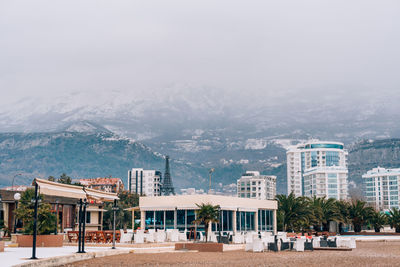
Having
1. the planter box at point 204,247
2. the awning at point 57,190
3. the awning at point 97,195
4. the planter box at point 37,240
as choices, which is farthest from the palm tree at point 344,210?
the awning at point 57,190

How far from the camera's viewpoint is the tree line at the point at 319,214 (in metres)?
52.8

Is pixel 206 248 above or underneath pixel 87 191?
underneath

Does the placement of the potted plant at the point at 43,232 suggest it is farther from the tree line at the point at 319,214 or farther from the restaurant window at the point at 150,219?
the tree line at the point at 319,214

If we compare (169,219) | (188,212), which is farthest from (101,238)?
(169,219)

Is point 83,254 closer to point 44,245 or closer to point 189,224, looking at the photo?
point 44,245

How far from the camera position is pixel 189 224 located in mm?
43781

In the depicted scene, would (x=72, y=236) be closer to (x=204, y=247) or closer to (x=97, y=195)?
(x=204, y=247)

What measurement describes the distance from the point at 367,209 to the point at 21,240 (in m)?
44.5

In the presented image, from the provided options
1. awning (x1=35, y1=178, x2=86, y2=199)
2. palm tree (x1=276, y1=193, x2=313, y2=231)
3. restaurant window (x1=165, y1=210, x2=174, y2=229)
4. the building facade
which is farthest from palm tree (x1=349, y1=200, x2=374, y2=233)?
awning (x1=35, y1=178, x2=86, y2=199)

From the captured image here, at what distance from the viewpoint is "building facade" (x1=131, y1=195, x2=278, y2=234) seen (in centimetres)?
4347

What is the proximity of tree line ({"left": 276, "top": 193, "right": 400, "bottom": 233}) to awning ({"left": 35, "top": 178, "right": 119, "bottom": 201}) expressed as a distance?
30255 millimetres

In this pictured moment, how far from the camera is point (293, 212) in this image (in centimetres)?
5294

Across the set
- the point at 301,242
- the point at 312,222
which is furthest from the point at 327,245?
the point at 312,222

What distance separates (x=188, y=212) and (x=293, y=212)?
13.4m
